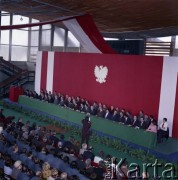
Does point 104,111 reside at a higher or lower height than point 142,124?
A: higher

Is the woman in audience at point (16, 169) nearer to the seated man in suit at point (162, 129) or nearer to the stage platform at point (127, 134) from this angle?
the stage platform at point (127, 134)

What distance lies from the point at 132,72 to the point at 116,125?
318 centimetres

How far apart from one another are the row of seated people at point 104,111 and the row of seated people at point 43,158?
3.61 meters

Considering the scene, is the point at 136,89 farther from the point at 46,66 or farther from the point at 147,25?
the point at 46,66

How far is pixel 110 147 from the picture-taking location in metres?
11.5

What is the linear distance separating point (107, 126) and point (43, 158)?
4605mm

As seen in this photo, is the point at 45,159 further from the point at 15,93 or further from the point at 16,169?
the point at 15,93

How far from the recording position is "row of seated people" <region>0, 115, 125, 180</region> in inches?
273

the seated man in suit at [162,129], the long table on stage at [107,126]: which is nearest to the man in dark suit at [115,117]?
the long table on stage at [107,126]

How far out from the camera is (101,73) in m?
15.6

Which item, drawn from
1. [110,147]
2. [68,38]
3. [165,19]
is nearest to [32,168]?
[110,147]

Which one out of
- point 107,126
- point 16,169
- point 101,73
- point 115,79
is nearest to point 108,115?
point 107,126

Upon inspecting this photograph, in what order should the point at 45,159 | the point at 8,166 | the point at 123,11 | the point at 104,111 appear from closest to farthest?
the point at 8,166, the point at 45,159, the point at 104,111, the point at 123,11

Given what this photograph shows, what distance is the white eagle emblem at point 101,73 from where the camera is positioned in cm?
1532
